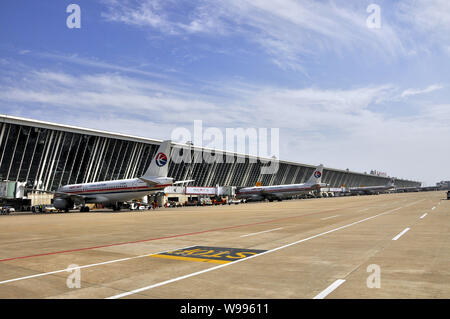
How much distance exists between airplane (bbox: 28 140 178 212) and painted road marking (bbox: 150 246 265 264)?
37.5 metres

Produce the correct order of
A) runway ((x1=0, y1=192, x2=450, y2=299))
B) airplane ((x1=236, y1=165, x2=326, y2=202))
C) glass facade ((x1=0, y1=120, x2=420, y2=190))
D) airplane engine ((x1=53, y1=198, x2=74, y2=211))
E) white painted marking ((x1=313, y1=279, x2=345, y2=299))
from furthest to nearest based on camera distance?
1. airplane ((x1=236, y1=165, x2=326, y2=202))
2. glass facade ((x1=0, y1=120, x2=420, y2=190))
3. airplane engine ((x1=53, y1=198, x2=74, y2=211))
4. runway ((x1=0, y1=192, x2=450, y2=299))
5. white painted marking ((x1=313, y1=279, x2=345, y2=299))

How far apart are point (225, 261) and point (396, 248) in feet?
22.2

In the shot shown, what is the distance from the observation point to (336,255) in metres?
11.8

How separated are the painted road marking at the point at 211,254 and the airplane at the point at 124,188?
37503 mm

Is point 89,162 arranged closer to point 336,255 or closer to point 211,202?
point 211,202

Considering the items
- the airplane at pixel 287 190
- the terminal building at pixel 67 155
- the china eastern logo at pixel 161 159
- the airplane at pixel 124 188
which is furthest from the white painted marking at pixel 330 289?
the airplane at pixel 287 190

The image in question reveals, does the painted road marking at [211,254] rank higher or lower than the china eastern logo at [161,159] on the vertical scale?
lower

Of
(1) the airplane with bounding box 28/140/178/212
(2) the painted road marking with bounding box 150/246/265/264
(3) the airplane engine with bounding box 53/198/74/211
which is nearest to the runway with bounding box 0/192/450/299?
(2) the painted road marking with bounding box 150/246/265/264

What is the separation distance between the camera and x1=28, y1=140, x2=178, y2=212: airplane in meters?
52.0

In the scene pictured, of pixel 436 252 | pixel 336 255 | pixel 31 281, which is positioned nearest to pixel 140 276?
pixel 31 281

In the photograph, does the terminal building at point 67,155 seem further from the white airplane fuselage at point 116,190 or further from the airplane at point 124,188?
the white airplane fuselage at point 116,190

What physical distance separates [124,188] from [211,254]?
43.4 m

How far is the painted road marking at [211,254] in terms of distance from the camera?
11.6 meters

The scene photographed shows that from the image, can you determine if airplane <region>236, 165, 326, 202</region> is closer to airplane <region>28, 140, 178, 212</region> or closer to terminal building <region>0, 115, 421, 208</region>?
terminal building <region>0, 115, 421, 208</region>
